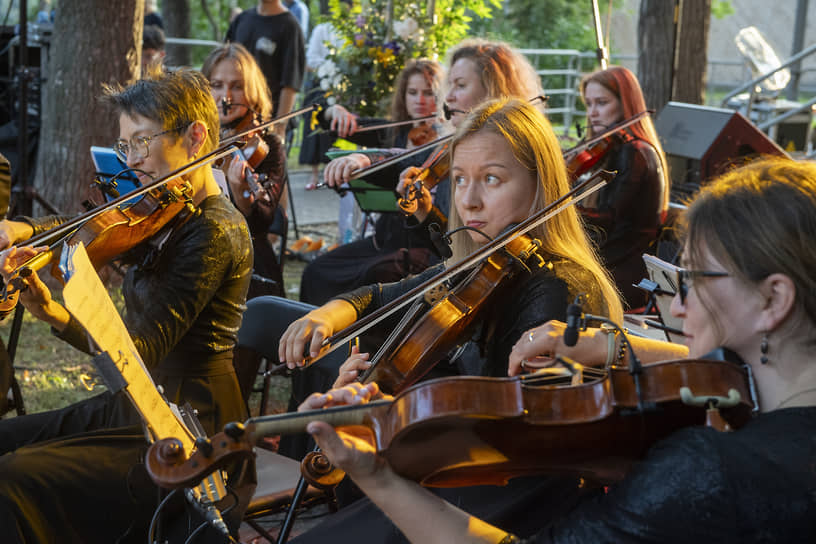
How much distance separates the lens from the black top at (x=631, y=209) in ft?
11.8

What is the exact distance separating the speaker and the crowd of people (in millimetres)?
848

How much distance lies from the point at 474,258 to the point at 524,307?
0.51ft

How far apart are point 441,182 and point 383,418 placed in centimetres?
237

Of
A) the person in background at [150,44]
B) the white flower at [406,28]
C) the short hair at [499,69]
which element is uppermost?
the white flower at [406,28]

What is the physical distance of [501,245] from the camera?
177 centimetres

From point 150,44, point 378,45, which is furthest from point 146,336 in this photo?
point 150,44

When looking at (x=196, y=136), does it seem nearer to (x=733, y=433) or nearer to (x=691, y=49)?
(x=733, y=433)

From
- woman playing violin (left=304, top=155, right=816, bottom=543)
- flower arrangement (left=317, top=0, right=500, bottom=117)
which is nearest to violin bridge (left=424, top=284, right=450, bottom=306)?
woman playing violin (left=304, top=155, right=816, bottom=543)

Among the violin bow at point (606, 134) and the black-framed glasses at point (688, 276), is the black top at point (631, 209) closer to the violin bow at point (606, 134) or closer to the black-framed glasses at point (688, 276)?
the violin bow at point (606, 134)

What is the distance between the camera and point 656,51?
658cm

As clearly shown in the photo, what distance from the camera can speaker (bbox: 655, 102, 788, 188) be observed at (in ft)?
14.0

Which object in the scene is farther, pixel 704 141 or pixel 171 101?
pixel 704 141

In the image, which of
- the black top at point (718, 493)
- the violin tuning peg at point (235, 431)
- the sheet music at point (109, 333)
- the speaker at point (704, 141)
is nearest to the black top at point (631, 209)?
the speaker at point (704, 141)

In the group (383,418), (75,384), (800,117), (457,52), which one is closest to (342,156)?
(457,52)
